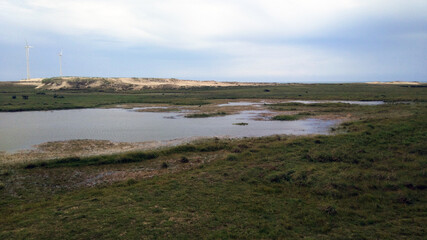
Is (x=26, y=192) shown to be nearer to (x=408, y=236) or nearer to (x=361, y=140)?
(x=408, y=236)

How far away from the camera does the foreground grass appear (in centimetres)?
920

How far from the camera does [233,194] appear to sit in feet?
40.8

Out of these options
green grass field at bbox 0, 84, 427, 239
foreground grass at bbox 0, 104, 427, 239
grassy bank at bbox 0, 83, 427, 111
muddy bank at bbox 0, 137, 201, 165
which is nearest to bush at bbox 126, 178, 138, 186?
green grass field at bbox 0, 84, 427, 239

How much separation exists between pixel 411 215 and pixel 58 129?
1250 inches

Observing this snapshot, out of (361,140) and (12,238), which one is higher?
(361,140)

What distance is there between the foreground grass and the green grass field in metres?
0.04

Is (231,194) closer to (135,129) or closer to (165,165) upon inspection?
(165,165)

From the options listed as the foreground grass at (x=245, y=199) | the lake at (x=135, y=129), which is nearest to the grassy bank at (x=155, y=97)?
the lake at (x=135, y=129)

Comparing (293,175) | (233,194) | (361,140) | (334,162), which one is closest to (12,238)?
(233,194)

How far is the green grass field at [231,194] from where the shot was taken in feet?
30.3

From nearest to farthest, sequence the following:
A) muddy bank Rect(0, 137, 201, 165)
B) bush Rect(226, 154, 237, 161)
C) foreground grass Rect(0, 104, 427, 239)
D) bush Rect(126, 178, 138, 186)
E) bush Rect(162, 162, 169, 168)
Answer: foreground grass Rect(0, 104, 427, 239)
bush Rect(126, 178, 138, 186)
bush Rect(162, 162, 169, 168)
bush Rect(226, 154, 237, 161)
muddy bank Rect(0, 137, 201, 165)

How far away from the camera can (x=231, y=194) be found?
490 inches

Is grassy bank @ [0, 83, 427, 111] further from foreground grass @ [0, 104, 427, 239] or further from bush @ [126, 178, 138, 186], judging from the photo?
bush @ [126, 178, 138, 186]

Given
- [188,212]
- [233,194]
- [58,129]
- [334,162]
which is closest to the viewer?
[188,212]
